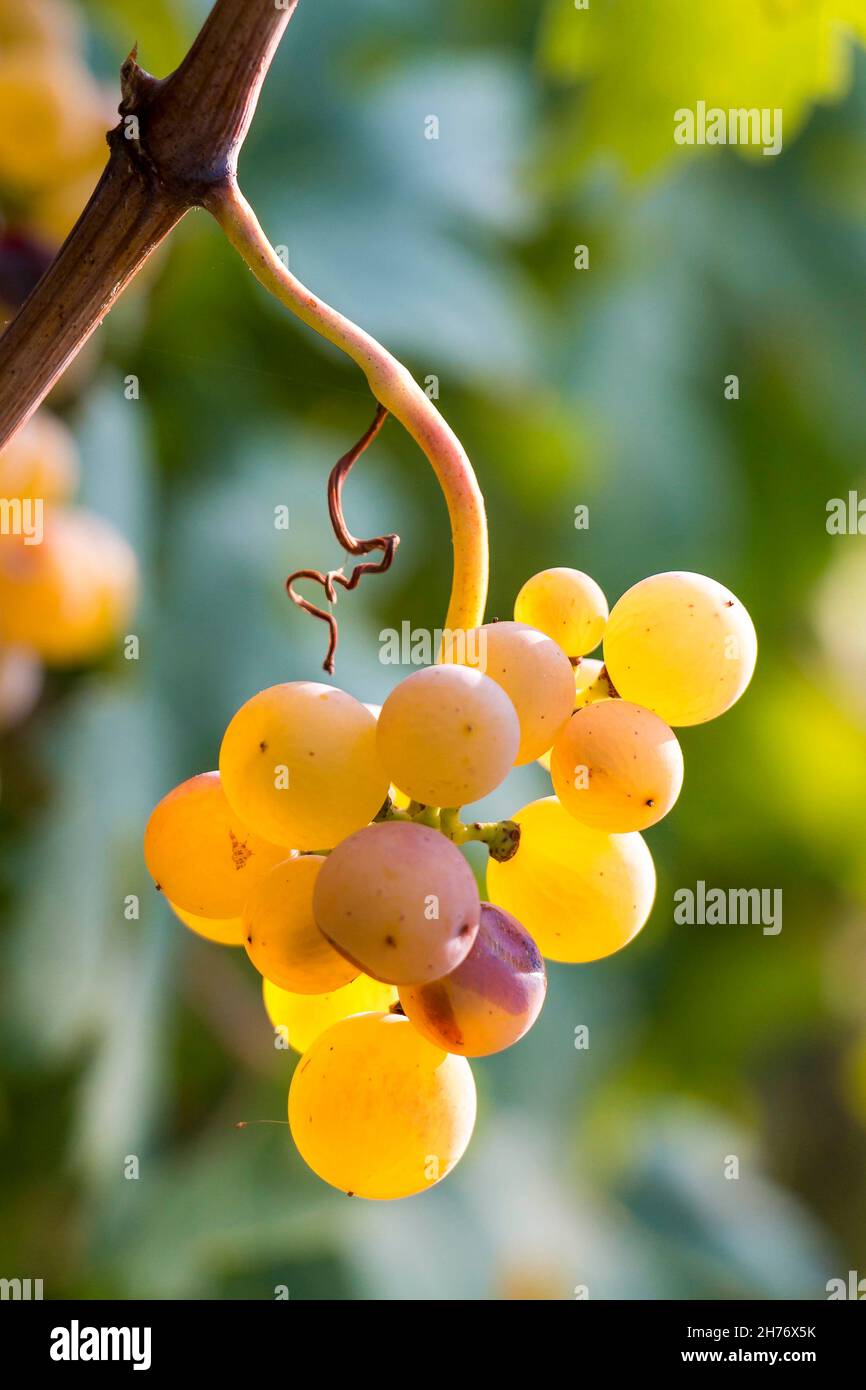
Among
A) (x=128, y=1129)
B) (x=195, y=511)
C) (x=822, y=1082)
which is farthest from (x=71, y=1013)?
(x=822, y=1082)

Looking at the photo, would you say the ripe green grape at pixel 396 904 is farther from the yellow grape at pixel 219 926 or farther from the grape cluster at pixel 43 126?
the grape cluster at pixel 43 126

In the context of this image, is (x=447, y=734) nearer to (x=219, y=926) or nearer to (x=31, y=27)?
(x=219, y=926)

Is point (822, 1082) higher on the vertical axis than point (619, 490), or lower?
lower

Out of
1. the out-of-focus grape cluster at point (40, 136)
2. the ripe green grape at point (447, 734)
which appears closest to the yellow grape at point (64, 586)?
the out-of-focus grape cluster at point (40, 136)

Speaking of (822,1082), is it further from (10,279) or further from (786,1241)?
(10,279)

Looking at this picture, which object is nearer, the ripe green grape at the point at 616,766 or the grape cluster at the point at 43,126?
the ripe green grape at the point at 616,766

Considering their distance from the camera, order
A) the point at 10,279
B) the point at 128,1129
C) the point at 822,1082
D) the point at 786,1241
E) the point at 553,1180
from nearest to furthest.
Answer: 1. the point at 10,279
2. the point at 128,1129
3. the point at 553,1180
4. the point at 786,1241
5. the point at 822,1082

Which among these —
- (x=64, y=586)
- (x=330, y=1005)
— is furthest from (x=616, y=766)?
(x=64, y=586)

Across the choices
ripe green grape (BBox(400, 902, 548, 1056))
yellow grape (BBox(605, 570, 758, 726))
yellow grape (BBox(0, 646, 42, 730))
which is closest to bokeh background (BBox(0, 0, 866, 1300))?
yellow grape (BBox(0, 646, 42, 730))
